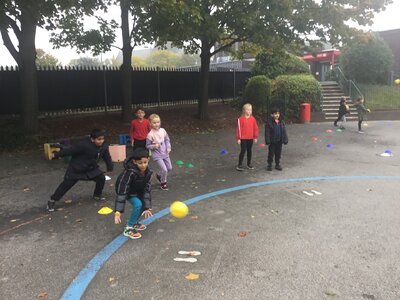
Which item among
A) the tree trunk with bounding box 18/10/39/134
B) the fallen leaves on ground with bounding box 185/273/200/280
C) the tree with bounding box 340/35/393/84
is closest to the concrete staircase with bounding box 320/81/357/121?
the tree with bounding box 340/35/393/84

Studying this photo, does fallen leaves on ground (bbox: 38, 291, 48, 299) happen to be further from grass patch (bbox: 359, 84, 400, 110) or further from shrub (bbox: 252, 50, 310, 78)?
grass patch (bbox: 359, 84, 400, 110)

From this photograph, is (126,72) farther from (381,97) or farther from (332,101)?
(381,97)

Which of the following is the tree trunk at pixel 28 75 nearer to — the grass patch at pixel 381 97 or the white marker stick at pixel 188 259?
the white marker stick at pixel 188 259

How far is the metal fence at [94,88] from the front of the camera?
12820 millimetres

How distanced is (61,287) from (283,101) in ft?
49.9

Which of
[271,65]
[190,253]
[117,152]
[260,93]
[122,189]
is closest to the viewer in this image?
[190,253]

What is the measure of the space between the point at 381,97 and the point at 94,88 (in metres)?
16.4

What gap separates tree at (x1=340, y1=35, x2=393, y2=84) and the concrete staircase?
367cm

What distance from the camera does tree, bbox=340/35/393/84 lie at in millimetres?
24625

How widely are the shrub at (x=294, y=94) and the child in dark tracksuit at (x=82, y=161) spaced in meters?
12.8

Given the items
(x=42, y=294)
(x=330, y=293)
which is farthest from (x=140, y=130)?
(x=330, y=293)

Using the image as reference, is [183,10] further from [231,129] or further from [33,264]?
[33,264]

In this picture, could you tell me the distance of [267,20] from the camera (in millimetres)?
12352

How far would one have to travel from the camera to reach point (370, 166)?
8.56m
